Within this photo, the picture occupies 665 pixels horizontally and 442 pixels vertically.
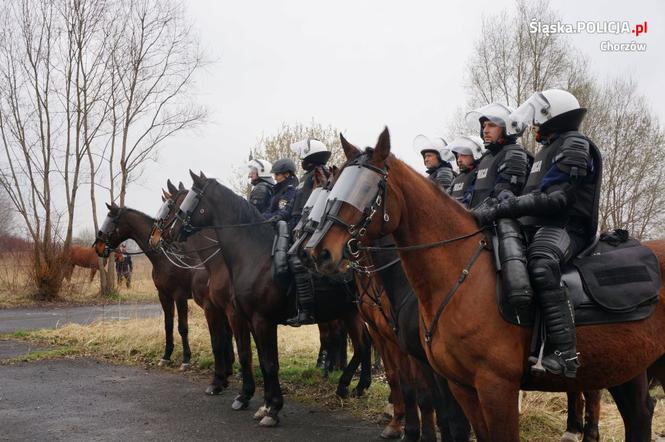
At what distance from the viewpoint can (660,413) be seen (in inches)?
240

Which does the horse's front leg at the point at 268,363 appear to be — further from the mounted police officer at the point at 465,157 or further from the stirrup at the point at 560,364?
the stirrup at the point at 560,364

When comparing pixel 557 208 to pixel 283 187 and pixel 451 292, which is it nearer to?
pixel 451 292

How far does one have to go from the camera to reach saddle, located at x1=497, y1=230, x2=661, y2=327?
12.0 feet

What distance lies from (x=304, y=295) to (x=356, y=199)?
3.31 meters

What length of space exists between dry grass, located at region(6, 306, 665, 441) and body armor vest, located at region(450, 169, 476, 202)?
238 centimetres

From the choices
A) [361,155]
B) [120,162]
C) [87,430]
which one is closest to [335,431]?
[87,430]

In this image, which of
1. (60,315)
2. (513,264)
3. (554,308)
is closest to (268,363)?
(513,264)

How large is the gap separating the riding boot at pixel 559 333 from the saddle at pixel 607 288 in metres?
0.15

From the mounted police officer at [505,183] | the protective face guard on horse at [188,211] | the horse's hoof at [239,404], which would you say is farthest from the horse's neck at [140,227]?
the mounted police officer at [505,183]

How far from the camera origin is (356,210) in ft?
11.9

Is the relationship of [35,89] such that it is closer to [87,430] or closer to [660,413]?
A: [87,430]

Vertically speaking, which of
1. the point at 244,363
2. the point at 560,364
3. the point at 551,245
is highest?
the point at 551,245

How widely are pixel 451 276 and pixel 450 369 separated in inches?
24.1

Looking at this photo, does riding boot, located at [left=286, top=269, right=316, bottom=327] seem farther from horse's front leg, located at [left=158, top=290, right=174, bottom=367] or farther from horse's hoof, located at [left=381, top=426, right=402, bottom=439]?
horse's front leg, located at [left=158, top=290, right=174, bottom=367]
